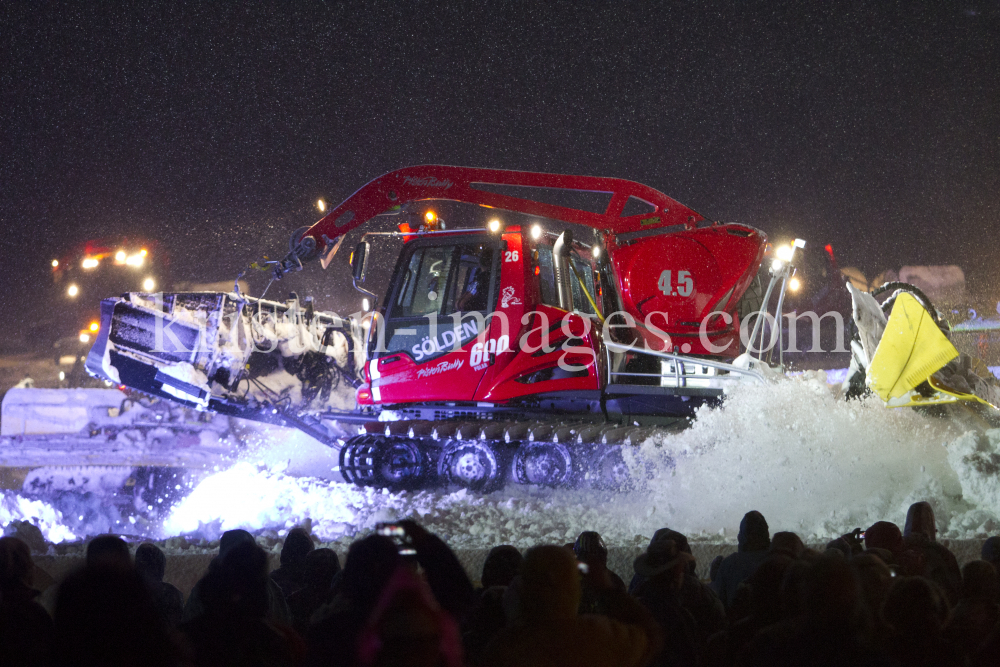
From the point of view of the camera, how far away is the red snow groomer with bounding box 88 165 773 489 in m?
7.92

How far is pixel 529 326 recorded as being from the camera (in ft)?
26.5

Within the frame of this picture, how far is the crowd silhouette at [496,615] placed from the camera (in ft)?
6.56

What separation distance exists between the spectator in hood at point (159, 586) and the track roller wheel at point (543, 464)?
180 inches

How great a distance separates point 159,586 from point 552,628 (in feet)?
7.33

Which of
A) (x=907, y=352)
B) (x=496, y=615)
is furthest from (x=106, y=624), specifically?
(x=907, y=352)

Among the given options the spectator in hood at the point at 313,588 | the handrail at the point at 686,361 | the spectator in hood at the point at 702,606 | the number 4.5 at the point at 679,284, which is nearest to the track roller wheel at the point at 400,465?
the handrail at the point at 686,361

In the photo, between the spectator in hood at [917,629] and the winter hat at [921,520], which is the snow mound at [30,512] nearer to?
the winter hat at [921,520]

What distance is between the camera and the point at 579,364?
8.02 metres

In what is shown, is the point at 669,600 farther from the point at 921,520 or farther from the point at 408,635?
the point at 921,520

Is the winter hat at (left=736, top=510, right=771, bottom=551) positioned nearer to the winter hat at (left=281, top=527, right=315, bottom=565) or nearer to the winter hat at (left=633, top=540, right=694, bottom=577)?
the winter hat at (left=633, top=540, right=694, bottom=577)

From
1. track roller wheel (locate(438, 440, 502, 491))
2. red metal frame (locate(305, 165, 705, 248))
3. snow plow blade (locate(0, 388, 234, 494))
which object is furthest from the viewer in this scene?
snow plow blade (locate(0, 388, 234, 494))

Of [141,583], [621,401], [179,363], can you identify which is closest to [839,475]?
[621,401]

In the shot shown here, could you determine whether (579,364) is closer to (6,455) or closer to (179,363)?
(179,363)

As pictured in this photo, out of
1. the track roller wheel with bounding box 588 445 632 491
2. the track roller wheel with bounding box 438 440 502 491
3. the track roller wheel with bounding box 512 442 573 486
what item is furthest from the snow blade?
the track roller wheel with bounding box 438 440 502 491
